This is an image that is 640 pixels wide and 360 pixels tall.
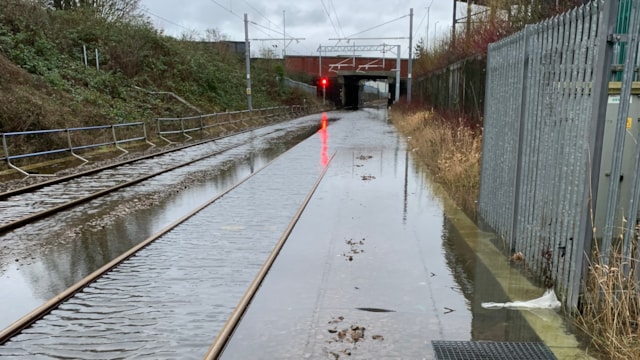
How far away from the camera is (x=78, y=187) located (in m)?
10.8

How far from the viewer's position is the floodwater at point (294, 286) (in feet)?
12.6

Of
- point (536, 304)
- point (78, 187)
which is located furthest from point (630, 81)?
point (78, 187)

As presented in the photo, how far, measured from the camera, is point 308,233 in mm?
6895

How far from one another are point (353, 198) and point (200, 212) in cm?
295

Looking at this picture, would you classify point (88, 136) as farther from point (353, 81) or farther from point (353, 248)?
point (353, 81)

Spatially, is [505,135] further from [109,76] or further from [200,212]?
[109,76]

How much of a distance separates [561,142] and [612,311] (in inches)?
62.1

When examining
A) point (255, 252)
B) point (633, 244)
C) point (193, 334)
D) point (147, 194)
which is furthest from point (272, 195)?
point (633, 244)

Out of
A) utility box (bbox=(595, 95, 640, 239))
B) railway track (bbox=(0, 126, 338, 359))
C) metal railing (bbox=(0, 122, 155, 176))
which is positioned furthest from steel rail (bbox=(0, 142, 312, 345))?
metal railing (bbox=(0, 122, 155, 176))

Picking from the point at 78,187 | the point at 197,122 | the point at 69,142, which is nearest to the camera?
the point at 78,187

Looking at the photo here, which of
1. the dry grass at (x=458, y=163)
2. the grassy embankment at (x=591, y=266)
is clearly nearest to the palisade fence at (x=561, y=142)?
the grassy embankment at (x=591, y=266)

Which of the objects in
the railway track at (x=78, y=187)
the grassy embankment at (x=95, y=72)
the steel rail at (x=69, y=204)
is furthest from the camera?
the grassy embankment at (x=95, y=72)

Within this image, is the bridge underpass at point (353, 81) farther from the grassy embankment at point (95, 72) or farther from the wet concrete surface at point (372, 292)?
the wet concrete surface at point (372, 292)

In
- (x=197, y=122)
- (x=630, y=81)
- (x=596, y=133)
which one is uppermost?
(x=630, y=81)
